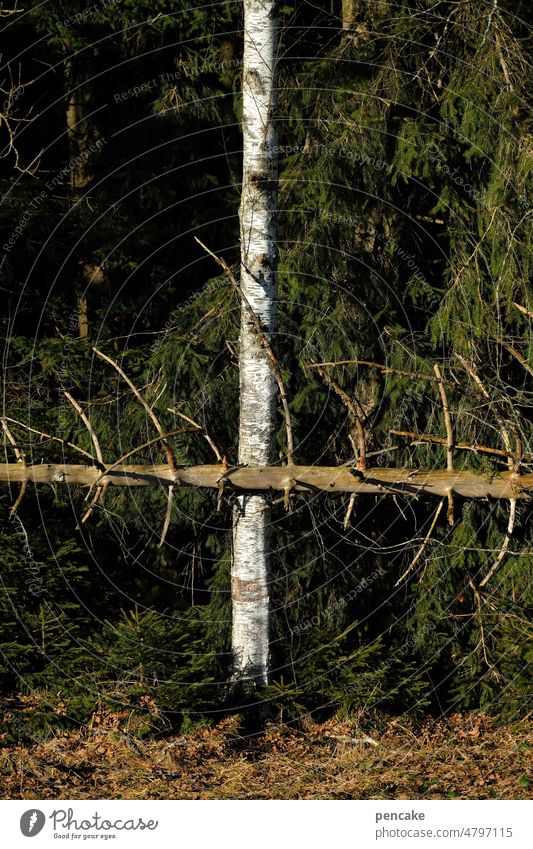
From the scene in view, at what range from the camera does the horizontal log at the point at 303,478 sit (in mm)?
6156

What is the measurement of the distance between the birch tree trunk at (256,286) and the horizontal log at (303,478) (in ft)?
2.14

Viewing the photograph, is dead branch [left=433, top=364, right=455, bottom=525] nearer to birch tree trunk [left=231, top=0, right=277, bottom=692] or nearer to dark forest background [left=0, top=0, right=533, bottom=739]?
dark forest background [left=0, top=0, right=533, bottom=739]

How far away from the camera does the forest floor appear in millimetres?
6555

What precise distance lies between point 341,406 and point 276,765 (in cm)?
272

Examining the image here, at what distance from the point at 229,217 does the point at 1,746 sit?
4918 millimetres

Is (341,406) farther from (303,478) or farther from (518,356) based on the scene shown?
(518,356)

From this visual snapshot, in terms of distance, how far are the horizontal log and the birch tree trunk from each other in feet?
2.14

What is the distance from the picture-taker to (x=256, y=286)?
279 inches

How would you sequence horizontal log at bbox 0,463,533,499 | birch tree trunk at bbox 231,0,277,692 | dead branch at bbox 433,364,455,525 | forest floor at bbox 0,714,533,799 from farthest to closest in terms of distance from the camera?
birch tree trunk at bbox 231,0,277,692
forest floor at bbox 0,714,533,799
horizontal log at bbox 0,463,533,499
dead branch at bbox 433,364,455,525

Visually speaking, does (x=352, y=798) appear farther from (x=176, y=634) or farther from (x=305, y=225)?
(x=305, y=225)

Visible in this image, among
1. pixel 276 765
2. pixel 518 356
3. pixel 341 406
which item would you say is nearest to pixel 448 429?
pixel 518 356

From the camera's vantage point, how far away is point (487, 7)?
25.4ft

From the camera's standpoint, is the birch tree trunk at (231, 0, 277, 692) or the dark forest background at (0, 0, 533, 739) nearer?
the birch tree trunk at (231, 0, 277, 692)

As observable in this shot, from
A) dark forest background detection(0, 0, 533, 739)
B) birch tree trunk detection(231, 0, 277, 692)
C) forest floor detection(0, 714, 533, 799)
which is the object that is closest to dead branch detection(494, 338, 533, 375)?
dark forest background detection(0, 0, 533, 739)
